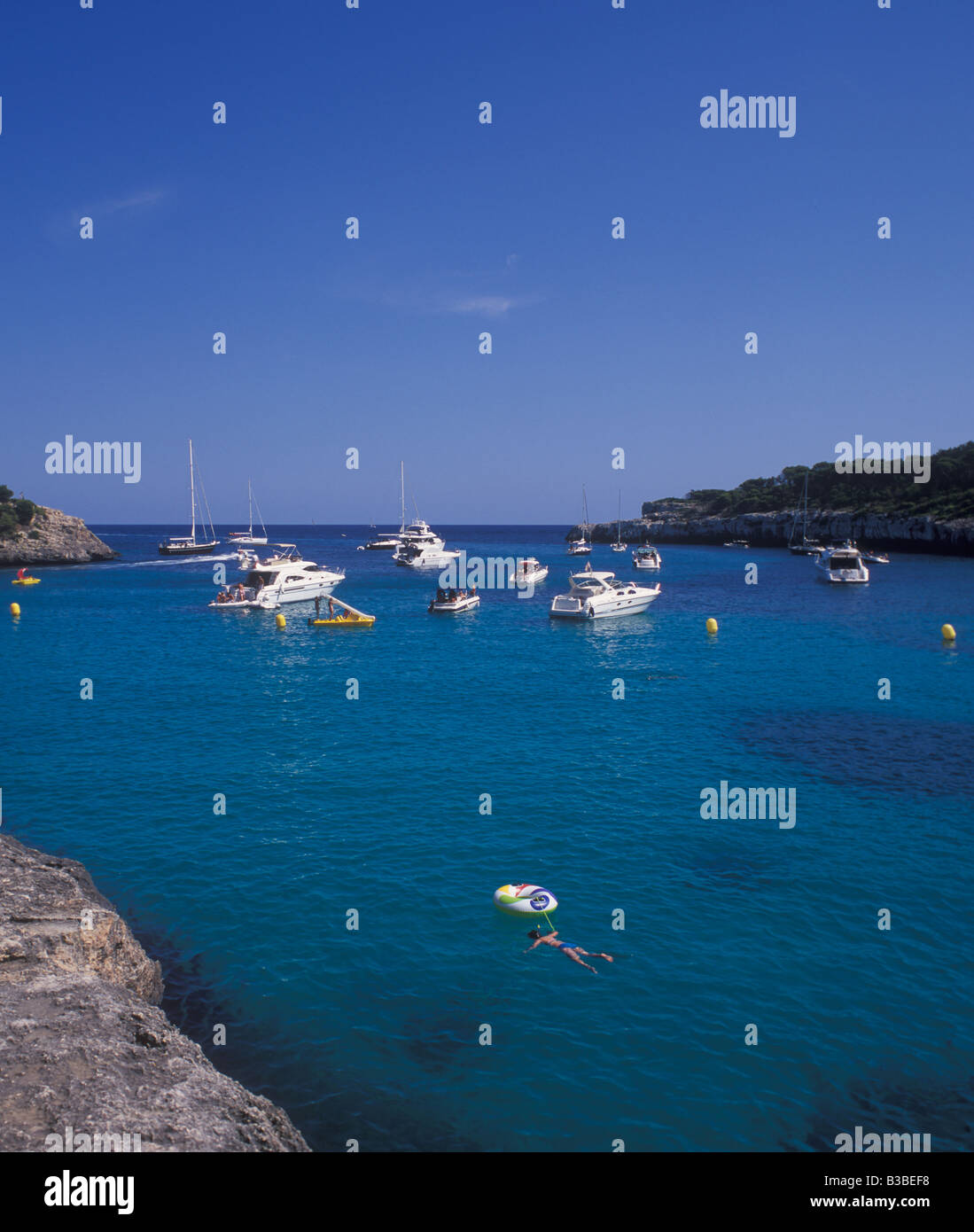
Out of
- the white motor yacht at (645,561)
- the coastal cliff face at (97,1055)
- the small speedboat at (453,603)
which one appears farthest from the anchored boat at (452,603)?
the coastal cliff face at (97,1055)

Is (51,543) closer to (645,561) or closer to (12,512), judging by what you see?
(12,512)

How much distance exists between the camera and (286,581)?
224ft

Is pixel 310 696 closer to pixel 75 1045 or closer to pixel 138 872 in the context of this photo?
pixel 138 872

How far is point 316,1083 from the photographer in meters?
11.4

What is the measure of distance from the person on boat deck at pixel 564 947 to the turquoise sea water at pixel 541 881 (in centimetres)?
20

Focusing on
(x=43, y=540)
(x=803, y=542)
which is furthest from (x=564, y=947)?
(x=803, y=542)

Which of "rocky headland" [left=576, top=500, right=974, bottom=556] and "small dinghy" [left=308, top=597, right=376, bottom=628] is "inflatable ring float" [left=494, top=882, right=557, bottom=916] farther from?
"rocky headland" [left=576, top=500, right=974, bottom=556]

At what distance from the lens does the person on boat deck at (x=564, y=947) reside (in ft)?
47.2

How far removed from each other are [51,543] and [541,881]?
129621mm

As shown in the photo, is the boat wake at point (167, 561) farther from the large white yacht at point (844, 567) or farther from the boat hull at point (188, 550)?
the large white yacht at point (844, 567)

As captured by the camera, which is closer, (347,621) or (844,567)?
(347,621)

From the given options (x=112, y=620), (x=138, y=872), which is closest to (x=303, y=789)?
(x=138, y=872)

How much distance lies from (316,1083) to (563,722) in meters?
20.4
